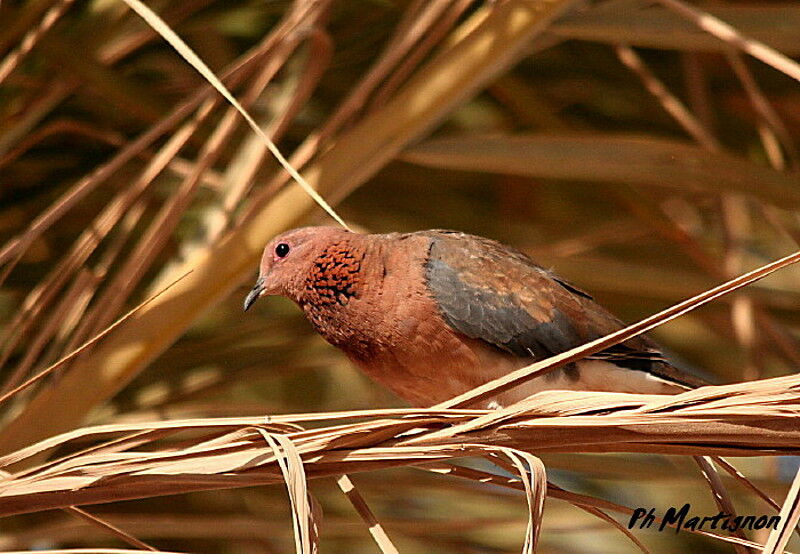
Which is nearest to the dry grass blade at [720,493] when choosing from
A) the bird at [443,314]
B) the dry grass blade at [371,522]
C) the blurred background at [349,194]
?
the dry grass blade at [371,522]

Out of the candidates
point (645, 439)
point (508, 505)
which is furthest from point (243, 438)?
point (508, 505)

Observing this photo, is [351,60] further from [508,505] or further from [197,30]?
[508,505]

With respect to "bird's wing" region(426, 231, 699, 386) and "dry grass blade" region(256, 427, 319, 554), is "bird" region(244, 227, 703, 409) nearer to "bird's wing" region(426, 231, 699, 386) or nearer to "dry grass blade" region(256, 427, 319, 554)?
"bird's wing" region(426, 231, 699, 386)

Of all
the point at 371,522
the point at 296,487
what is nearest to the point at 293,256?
the point at 371,522

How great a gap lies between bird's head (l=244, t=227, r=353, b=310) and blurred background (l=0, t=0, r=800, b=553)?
0.08m

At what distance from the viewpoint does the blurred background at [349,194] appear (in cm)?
224

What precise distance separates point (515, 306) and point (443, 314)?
6.5 inches

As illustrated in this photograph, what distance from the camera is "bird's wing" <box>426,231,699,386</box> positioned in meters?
2.32

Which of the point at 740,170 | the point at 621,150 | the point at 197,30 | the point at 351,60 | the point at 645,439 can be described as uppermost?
the point at 197,30

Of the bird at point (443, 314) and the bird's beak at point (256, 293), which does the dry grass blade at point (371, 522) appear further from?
the bird's beak at point (256, 293)

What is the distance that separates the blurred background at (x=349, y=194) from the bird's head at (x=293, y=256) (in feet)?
0.25

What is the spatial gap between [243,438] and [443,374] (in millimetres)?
1015

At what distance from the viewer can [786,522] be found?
3.42ft

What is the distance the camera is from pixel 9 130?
244cm
